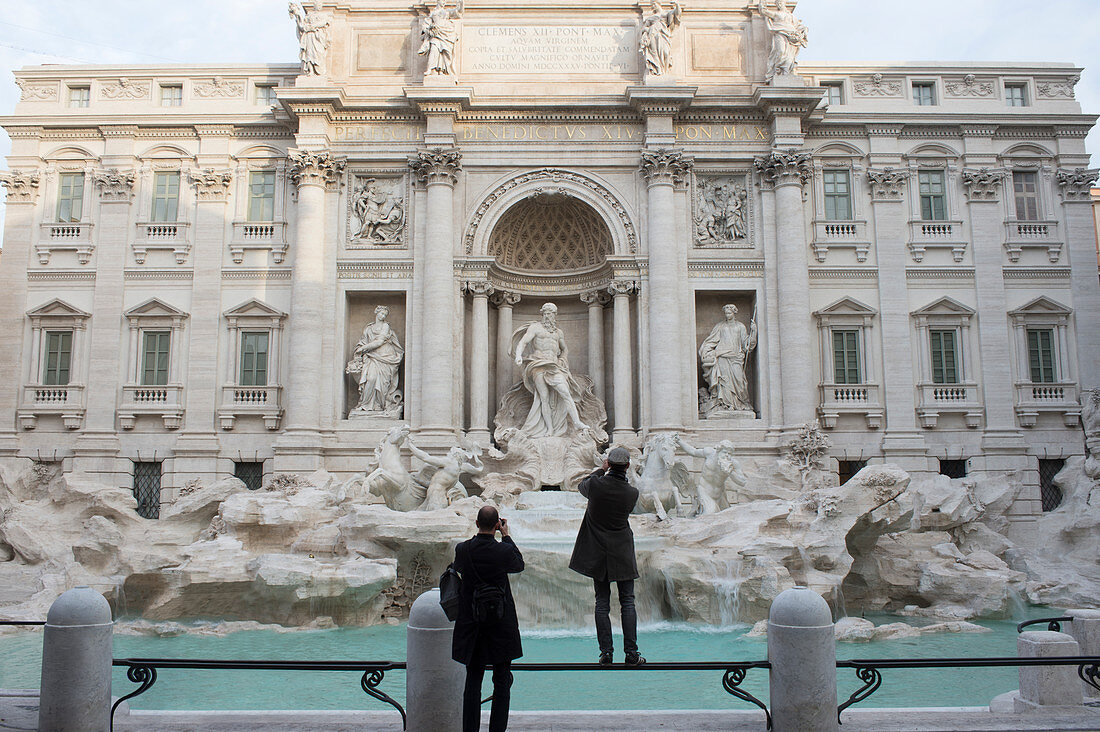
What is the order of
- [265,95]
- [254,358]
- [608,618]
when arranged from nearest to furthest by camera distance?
1. [608,618]
2. [254,358]
3. [265,95]

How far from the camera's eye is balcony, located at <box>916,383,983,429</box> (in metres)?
24.2

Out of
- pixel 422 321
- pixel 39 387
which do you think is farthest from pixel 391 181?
pixel 39 387

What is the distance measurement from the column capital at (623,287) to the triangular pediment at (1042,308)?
11175 millimetres

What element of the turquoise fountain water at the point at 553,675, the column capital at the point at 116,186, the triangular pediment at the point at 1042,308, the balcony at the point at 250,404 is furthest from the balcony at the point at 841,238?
the column capital at the point at 116,186

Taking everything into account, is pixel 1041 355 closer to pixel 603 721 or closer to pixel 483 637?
pixel 603 721

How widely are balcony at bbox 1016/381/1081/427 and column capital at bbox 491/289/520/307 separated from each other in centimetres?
1488

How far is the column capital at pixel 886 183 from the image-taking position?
2522 cm

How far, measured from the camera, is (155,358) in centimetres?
2477

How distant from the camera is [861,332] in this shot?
81.5 ft

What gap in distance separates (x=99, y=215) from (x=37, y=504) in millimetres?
8873

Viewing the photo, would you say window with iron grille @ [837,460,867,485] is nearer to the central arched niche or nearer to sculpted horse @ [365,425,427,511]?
the central arched niche

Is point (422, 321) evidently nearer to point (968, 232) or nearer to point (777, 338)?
point (777, 338)

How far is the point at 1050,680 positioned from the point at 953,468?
18042 millimetres

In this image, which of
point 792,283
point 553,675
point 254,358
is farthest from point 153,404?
point 792,283
